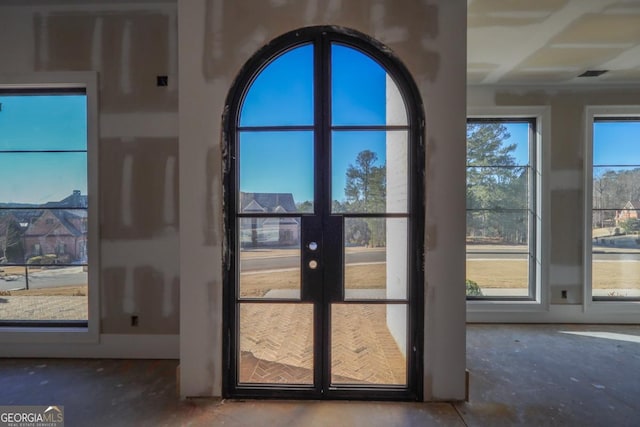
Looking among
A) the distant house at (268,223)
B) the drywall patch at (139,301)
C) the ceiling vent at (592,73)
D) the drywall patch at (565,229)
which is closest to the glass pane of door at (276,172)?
the distant house at (268,223)

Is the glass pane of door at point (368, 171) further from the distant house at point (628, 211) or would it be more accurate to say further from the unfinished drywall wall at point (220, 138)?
the distant house at point (628, 211)

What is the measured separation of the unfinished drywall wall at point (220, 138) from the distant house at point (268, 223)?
0.21 meters

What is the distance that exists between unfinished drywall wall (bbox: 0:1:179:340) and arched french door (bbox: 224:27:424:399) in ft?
3.78

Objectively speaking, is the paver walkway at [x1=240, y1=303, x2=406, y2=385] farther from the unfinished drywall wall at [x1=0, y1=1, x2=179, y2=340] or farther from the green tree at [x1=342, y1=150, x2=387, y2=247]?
the unfinished drywall wall at [x1=0, y1=1, x2=179, y2=340]

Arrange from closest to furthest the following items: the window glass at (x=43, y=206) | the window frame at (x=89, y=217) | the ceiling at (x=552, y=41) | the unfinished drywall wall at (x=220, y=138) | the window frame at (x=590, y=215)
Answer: the unfinished drywall wall at (x=220, y=138)
the ceiling at (x=552, y=41)
the window frame at (x=89, y=217)
the window glass at (x=43, y=206)
the window frame at (x=590, y=215)

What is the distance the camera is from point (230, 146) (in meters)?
2.30

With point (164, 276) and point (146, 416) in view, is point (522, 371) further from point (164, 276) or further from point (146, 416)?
point (164, 276)

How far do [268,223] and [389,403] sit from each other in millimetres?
1691

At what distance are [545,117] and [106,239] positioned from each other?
18.4ft

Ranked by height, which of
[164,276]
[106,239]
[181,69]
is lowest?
[164,276]

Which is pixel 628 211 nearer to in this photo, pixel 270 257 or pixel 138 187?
pixel 270 257

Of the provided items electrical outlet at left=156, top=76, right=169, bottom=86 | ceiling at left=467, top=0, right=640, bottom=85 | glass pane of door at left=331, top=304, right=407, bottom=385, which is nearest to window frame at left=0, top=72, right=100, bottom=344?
electrical outlet at left=156, top=76, right=169, bottom=86

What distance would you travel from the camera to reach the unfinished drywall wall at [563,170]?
394 cm

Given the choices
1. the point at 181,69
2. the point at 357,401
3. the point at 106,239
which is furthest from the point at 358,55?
the point at 106,239
